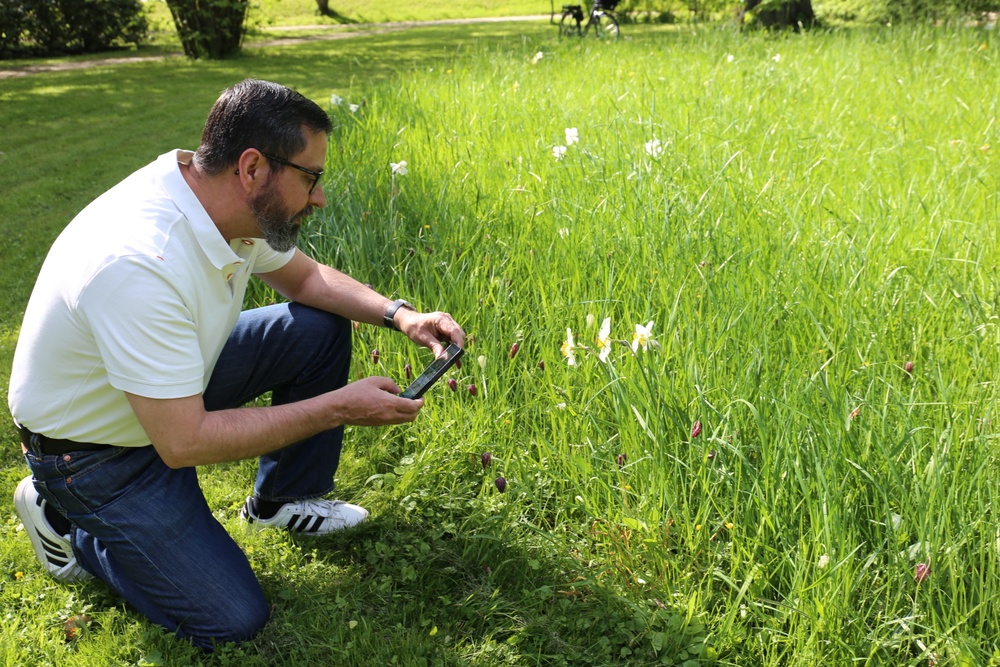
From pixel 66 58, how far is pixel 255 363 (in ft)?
46.9

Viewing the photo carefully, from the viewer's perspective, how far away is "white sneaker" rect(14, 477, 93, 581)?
2297 mm

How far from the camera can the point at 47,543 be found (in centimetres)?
231

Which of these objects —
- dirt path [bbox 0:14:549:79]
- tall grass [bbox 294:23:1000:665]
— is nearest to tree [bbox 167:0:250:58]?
dirt path [bbox 0:14:549:79]

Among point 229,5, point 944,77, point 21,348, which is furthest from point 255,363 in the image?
point 229,5

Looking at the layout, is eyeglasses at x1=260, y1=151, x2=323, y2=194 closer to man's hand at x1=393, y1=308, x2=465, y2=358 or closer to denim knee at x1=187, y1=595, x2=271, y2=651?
man's hand at x1=393, y1=308, x2=465, y2=358

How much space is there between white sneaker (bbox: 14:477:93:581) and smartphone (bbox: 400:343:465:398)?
105cm

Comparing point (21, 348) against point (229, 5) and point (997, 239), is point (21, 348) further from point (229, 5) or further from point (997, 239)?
point (229, 5)

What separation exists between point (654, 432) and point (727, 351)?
0.40 meters

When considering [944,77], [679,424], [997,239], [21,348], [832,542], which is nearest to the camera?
[832,542]

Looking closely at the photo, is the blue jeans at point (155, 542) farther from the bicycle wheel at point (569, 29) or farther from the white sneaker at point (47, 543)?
the bicycle wheel at point (569, 29)

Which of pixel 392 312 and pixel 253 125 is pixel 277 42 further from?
pixel 253 125

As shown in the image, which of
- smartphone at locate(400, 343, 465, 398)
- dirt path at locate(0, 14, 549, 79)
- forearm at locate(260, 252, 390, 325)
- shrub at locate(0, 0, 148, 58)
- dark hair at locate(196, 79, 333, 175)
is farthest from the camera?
shrub at locate(0, 0, 148, 58)

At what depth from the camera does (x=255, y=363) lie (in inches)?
97.7

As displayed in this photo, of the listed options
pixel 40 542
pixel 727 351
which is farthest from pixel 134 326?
pixel 727 351
